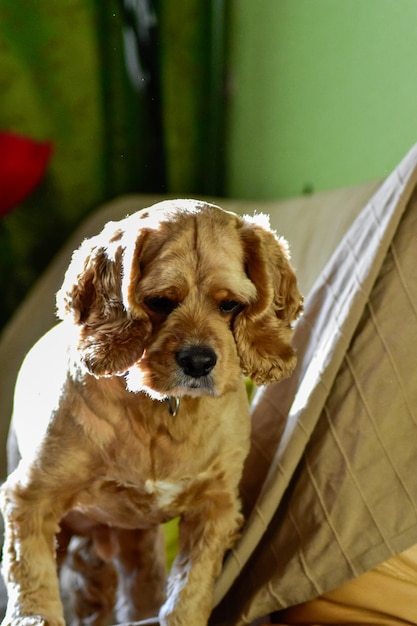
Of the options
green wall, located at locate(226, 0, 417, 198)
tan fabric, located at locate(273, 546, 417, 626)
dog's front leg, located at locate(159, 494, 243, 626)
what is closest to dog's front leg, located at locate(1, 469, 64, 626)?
dog's front leg, located at locate(159, 494, 243, 626)

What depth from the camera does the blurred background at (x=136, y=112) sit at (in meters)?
1.90

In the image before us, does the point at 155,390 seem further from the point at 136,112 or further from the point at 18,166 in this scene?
the point at 136,112

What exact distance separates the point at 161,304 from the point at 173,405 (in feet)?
0.53

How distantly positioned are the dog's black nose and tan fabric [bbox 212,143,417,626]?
0.28 m

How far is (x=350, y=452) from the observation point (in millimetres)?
1169

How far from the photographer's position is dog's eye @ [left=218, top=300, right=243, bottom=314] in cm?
104

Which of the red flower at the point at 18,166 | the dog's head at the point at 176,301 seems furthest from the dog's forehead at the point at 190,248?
the red flower at the point at 18,166

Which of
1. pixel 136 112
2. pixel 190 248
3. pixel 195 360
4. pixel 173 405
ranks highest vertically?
pixel 136 112

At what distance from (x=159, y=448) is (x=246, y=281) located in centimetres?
27

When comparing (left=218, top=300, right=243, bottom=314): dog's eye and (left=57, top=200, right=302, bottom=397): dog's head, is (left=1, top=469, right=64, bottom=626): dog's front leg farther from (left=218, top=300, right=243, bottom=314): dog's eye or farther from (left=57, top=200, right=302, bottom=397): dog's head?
(left=218, top=300, right=243, bottom=314): dog's eye

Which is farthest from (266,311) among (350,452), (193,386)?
(350,452)

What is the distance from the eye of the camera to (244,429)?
3.90ft

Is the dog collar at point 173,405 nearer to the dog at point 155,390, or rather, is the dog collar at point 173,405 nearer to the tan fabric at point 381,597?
the dog at point 155,390

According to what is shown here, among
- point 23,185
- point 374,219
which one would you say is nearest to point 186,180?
point 23,185
